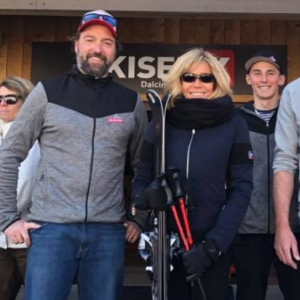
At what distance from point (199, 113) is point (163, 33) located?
14.1 feet

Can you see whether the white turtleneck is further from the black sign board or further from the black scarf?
the black sign board

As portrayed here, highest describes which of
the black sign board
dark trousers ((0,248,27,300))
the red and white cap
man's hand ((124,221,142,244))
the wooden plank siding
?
the wooden plank siding

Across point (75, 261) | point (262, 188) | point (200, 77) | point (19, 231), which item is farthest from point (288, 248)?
point (19, 231)

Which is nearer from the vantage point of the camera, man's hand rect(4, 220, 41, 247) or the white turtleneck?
man's hand rect(4, 220, 41, 247)

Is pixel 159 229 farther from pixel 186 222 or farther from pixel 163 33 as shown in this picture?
pixel 163 33

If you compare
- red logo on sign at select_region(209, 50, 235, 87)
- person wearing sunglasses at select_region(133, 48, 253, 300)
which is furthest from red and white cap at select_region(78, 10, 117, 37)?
red logo on sign at select_region(209, 50, 235, 87)

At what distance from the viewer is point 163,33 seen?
6.82 meters

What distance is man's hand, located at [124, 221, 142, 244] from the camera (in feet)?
9.89

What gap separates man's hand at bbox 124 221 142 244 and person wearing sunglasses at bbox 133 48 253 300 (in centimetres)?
31

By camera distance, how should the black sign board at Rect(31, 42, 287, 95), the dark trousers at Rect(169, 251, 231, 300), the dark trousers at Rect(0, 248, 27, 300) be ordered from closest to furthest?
the dark trousers at Rect(169, 251, 231, 300) → the dark trousers at Rect(0, 248, 27, 300) → the black sign board at Rect(31, 42, 287, 95)

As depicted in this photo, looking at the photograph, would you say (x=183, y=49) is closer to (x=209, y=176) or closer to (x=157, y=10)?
(x=157, y=10)

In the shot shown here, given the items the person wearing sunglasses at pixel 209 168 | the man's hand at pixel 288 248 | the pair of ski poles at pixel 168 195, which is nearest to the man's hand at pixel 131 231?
the person wearing sunglasses at pixel 209 168

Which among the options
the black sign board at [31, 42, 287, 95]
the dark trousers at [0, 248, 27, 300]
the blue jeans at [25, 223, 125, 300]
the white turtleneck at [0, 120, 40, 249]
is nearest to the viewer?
the blue jeans at [25, 223, 125, 300]

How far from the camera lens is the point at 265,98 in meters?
3.55
